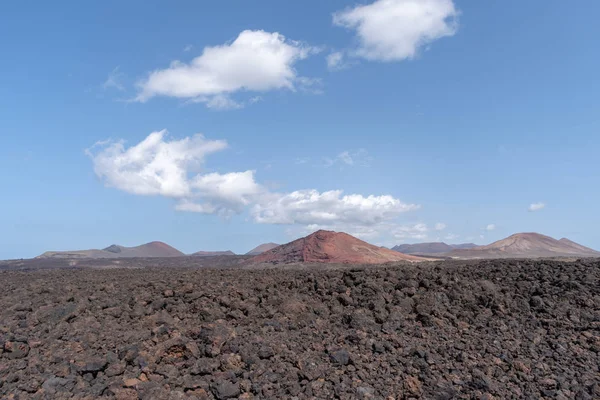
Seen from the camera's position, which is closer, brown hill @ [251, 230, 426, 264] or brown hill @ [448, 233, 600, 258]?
brown hill @ [251, 230, 426, 264]

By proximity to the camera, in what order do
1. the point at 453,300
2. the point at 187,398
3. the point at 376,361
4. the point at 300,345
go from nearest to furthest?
the point at 187,398
the point at 376,361
the point at 300,345
the point at 453,300

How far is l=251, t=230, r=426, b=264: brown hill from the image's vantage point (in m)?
46.3

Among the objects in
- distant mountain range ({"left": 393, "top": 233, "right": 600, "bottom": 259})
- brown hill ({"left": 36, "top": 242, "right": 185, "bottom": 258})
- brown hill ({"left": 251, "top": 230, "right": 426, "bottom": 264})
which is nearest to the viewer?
brown hill ({"left": 251, "top": 230, "right": 426, "bottom": 264})

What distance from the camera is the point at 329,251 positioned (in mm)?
47875

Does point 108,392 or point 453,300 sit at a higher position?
point 453,300

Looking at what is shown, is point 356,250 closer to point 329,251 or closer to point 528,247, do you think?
point 329,251

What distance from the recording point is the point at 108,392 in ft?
19.2

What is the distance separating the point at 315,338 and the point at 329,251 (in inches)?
1590

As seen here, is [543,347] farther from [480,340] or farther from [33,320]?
[33,320]

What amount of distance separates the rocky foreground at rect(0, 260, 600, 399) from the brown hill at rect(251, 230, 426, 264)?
34895 mm

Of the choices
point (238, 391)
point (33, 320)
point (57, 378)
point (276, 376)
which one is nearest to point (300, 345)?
point (276, 376)

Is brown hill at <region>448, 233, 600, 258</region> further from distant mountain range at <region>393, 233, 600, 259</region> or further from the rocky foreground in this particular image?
the rocky foreground

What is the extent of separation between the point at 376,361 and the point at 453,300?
3468 millimetres

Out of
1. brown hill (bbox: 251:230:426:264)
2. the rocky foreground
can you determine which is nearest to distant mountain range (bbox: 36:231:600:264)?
brown hill (bbox: 251:230:426:264)
